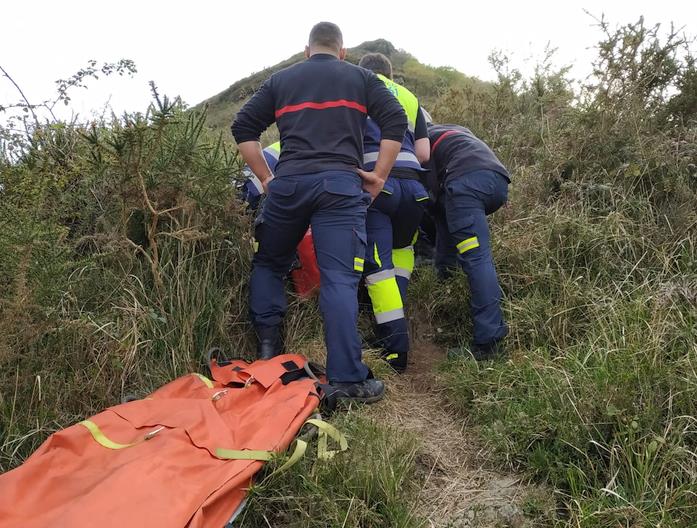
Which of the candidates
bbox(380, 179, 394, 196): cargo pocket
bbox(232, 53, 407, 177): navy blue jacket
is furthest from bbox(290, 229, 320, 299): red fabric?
bbox(232, 53, 407, 177): navy blue jacket

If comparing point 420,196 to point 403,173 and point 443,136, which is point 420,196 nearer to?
point 403,173

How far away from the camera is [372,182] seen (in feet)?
10.6

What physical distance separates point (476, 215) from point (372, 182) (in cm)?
82

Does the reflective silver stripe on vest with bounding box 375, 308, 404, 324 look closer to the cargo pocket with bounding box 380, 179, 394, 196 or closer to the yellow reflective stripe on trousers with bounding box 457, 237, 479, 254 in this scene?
the yellow reflective stripe on trousers with bounding box 457, 237, 479, 254

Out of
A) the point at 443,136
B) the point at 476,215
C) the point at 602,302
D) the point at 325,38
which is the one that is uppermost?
the point at 325,38

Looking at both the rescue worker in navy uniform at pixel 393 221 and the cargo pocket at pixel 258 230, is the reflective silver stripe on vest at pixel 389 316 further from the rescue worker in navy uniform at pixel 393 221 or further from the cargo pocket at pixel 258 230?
the cargo pocket at pixel 258 230

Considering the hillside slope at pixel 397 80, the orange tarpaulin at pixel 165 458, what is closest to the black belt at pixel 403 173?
the orange tarpaulin at pixel 165 458

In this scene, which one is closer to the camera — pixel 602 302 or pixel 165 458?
pixel 165 458

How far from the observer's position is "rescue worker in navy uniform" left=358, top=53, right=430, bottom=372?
3.50 m

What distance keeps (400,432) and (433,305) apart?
5.54 feet

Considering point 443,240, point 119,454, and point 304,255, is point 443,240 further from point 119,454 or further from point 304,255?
point 119,454

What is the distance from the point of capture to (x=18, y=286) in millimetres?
2434

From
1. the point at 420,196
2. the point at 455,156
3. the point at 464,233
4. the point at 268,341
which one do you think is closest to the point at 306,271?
the point at 268,341

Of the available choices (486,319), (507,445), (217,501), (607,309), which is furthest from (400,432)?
(607,309)
